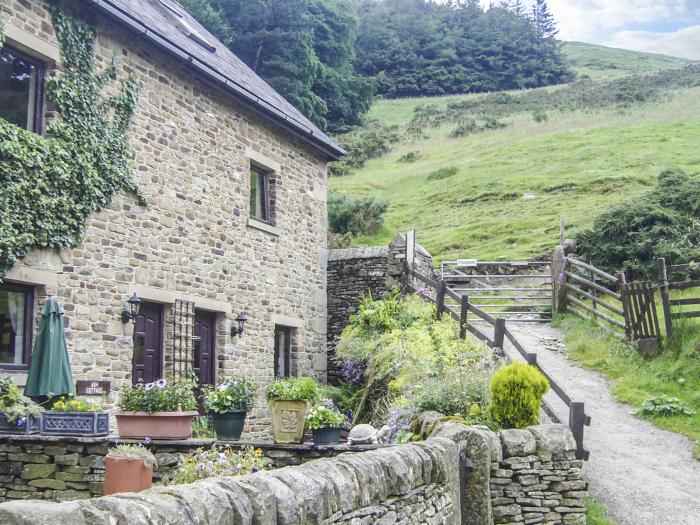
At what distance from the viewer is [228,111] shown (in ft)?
41.5

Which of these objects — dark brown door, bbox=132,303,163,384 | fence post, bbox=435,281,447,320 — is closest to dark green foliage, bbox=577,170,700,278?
fence post, bbox=435,281,447,320

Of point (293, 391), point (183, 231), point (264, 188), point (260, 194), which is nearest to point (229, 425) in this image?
point (293, 391)

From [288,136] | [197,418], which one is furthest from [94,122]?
[288,136]

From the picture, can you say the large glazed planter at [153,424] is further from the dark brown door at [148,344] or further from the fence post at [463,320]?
the fence post at [463,320]

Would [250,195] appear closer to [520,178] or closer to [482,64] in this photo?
[520,178]

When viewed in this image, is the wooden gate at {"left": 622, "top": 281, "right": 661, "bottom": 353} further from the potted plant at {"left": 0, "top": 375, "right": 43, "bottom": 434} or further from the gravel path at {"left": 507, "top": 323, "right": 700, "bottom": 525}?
the potted plant at {"left": 0, "top": 375, "right": 43, "bottom": 434}

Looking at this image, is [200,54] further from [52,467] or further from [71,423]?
[52,467]

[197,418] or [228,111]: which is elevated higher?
[228,111]

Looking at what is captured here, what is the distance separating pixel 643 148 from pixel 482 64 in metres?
37.3

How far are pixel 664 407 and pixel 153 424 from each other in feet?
23.4

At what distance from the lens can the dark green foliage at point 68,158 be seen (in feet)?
26.9

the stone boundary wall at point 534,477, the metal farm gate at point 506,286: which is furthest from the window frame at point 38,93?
the metal farm gate at point 506,286

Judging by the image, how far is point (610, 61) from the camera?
8025 cm

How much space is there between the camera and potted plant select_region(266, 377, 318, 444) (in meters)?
8.83
